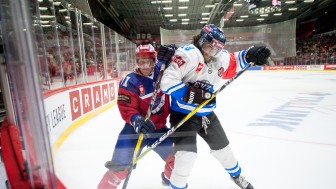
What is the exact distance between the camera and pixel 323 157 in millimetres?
1874

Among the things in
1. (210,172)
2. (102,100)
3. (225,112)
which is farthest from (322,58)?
(210,172)

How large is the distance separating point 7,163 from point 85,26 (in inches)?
146

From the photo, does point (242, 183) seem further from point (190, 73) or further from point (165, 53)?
point (165, 53)

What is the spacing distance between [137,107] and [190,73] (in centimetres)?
34

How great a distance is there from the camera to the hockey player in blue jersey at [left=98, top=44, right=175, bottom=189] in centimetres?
124

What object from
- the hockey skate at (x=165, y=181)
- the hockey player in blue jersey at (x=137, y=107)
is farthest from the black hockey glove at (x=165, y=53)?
the hockey skate at (x=165, y=181)

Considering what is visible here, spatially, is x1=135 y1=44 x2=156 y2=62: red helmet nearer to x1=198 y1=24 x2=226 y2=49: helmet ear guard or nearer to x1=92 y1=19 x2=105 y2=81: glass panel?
x1=198 y1=24 x2=226 y2=49: helmet ear guard

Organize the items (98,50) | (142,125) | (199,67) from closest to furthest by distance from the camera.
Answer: (142,125)
(199,67)
(98,50)

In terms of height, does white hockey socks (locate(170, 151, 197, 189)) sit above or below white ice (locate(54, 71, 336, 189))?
above

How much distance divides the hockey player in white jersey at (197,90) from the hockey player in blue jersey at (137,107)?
8 centimetres

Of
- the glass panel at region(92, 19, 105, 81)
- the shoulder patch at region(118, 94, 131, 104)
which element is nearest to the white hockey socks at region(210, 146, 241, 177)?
the shoulder patch at region(118, 94, 131, 104)

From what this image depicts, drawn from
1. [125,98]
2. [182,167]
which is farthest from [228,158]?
[125,98]

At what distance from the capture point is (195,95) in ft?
4.06

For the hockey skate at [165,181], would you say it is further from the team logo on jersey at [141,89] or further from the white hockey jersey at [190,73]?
the team logo on jersey at [141,89]
